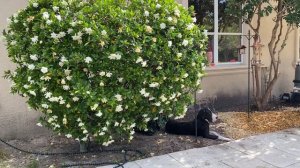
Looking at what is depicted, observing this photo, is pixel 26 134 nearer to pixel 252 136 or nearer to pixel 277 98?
pixel 252 136

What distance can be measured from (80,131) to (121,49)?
3.68ft

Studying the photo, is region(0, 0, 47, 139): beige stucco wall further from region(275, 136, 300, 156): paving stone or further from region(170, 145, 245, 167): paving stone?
region(275, 136, 300, 156): paving stone

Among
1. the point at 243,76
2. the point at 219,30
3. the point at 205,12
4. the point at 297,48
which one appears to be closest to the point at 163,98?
the point at 205,12

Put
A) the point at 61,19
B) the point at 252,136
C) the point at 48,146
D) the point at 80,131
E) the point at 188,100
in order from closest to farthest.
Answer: the point at 61,19, the point at 80,131, the point at 188,100, the point at 48,146, the point at 252,136

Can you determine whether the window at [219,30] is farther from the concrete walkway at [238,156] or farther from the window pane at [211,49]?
the concrete walkway at [238,156]

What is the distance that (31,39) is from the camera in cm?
344

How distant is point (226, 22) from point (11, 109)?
473 centimetres

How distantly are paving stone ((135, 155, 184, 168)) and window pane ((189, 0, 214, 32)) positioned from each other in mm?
3629

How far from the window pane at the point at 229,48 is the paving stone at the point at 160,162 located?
3.74 m

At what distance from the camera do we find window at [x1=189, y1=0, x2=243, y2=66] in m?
6.72

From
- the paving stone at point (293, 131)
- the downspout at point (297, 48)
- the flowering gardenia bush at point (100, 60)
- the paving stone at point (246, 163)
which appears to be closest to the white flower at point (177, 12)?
the flowering gardenia bush at point (100, 60)

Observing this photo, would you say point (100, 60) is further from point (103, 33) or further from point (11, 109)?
point (11, 109)

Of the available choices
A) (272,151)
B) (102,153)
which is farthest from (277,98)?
(102,153)

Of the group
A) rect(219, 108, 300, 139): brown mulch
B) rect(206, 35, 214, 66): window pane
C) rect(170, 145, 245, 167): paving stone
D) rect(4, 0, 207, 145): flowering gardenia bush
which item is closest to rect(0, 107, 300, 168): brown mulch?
rect(219, 108, 300, 139): brown mulch
